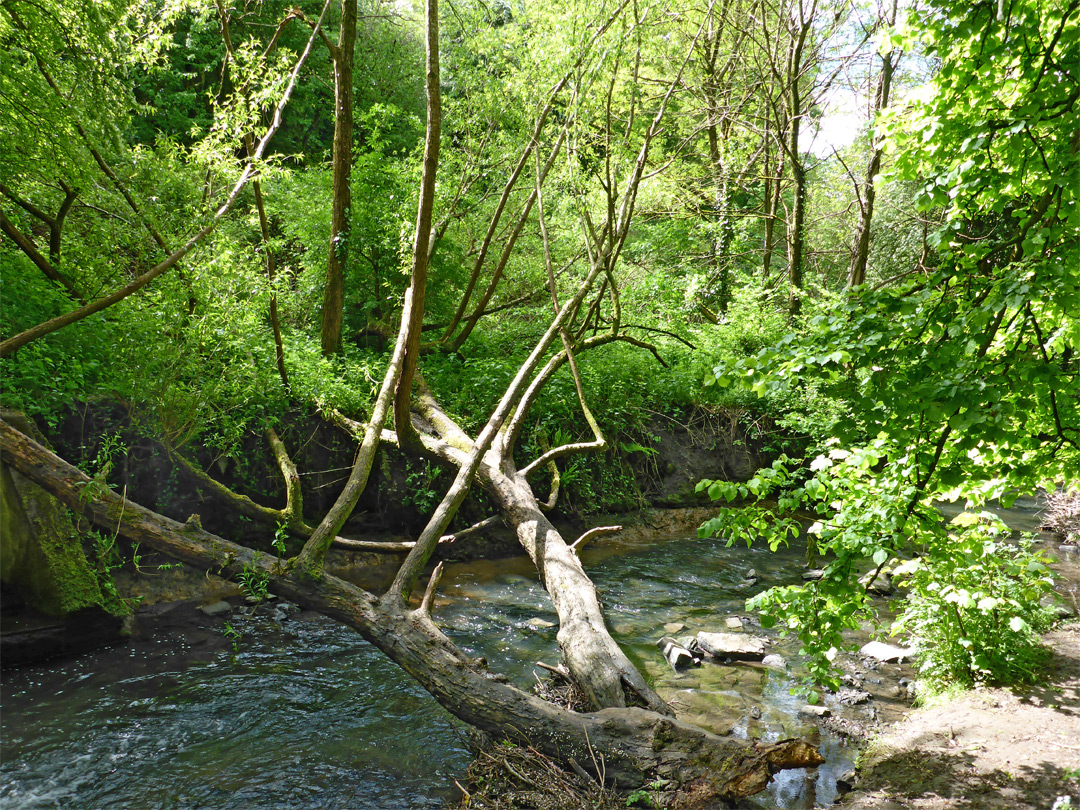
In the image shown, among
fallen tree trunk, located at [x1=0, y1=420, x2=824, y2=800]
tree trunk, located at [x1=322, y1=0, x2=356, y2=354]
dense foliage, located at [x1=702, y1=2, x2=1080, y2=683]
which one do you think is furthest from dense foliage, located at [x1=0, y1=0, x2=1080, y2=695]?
fallen tree trunk, located at [x1=0, y1=420, x2=824, y2=800]

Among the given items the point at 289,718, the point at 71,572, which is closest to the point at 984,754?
the point at 289,718

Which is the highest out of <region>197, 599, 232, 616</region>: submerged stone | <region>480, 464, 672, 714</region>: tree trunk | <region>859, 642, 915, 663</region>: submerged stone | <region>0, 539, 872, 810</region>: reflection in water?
<region>480, 464, 672, 714</region>: tree trunk

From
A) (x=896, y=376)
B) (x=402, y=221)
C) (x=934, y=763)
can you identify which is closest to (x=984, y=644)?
(x=934, y=763)

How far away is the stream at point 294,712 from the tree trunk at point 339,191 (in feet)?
15.3

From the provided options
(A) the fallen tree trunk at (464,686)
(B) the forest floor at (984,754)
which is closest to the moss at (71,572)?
(A) the fallen tree trunk at (464,686)

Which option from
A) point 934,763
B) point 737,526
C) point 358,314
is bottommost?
point 934,763

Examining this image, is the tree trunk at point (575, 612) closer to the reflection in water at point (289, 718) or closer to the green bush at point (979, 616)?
the reflection in water at point (289, 718)

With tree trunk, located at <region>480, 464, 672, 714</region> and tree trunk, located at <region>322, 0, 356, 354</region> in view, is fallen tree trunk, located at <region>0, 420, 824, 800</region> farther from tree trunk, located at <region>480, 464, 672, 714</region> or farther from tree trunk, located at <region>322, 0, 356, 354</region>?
tree trunk, located at <region>322, 0, 356, 354</region>

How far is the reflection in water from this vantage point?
3.87 metres

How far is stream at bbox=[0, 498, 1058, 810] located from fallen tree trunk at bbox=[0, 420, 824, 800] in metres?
0.54

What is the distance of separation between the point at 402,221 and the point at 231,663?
6783 mm

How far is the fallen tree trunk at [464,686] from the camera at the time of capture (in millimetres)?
3461

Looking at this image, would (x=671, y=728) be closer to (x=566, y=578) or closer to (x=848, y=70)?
(x=566, y=578)

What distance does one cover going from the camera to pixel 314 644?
5.98m
